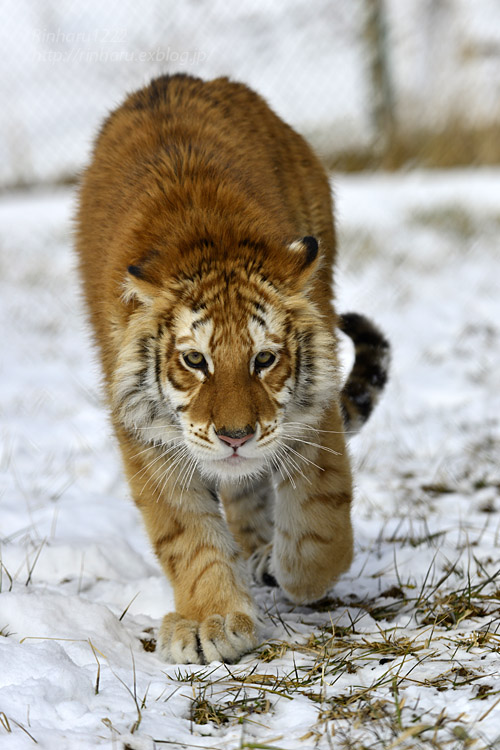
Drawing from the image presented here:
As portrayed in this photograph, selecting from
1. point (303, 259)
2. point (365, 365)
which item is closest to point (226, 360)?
point (303, 259)

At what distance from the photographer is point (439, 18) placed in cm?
1269

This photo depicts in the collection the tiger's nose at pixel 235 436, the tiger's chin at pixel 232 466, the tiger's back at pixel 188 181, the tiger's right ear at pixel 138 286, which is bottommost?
the tiger's chin at pixel 232 466

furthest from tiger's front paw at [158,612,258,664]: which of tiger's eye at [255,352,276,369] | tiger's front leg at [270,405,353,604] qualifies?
tiger's eye at [255,352,276,369]

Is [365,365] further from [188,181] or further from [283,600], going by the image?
[188,181]

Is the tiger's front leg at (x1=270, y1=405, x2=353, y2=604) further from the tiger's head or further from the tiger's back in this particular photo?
the tiger's back

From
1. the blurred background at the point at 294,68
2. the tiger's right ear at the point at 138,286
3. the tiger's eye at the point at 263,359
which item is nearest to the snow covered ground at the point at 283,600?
the tiger's eye at the point at 263,359

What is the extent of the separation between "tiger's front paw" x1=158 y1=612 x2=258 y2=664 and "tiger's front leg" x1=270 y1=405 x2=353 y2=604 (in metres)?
0.41

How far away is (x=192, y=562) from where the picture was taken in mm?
2961

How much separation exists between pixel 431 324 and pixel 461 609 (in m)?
4.97

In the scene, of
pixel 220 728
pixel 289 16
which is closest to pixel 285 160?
pixel 220 728

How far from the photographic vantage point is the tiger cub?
2766 mm

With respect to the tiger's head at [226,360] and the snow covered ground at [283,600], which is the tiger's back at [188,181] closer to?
the tiger's head at [226,360]

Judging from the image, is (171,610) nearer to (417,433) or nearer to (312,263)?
(312,263)

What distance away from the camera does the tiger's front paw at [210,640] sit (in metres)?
2.72
